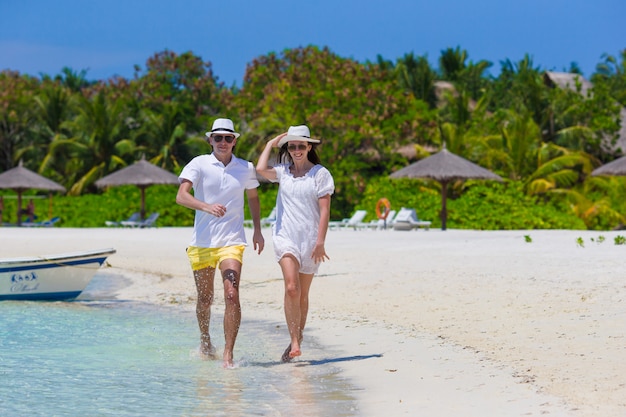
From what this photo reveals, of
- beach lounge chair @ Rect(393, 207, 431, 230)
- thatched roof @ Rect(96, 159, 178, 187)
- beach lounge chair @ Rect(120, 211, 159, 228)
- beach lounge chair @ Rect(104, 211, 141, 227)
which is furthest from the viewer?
thatched roof @ Rect(96, 159, 178, 187)

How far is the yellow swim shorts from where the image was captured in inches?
276

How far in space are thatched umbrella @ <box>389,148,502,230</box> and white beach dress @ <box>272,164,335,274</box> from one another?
19.9 m

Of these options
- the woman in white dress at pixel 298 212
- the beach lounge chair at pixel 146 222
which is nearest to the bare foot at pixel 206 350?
the woman in white dress at pixel 298 212

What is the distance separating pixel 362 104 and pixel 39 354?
27285 mm

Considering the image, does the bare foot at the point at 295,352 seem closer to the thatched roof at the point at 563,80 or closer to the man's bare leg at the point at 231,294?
the man's bare leg at the point at 231,294

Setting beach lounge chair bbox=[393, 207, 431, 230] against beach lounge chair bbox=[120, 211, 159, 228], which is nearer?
beach lounge chair bbox=[393, 207, 431, 230]

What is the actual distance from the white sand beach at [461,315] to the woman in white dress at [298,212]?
0.86 metres

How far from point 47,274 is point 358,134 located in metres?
21.8

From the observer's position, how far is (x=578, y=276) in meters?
11.9

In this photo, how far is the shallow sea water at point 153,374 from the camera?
6141 millimetres

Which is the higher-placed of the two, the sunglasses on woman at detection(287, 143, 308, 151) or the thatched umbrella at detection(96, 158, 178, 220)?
the thatched umbrella at detection(96, 158, 178, 220)

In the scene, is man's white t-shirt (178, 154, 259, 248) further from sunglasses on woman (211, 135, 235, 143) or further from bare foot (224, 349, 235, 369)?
bare foot (224, 349, 235, 369)

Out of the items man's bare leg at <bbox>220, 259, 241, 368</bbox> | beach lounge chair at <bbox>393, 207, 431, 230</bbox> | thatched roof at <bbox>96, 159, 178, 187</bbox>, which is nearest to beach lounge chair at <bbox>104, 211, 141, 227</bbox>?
thatched roof at <bbox>96, 159, 178, 187</bbox>

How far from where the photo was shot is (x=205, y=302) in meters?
7.48
